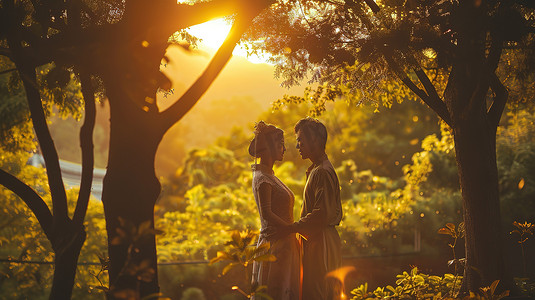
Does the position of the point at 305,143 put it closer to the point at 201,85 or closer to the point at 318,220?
the point at 318,220

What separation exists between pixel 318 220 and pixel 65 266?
208 cm

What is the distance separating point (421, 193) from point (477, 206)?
11901 mm

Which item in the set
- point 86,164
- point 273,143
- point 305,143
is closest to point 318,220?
point 305,143

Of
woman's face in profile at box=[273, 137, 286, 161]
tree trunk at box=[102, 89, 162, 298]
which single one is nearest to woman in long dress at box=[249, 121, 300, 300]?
woman's face in profile at box=[273, 137, 286, 161]

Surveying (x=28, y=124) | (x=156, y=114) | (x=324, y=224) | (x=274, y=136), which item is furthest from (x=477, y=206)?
(x=28, y=124)

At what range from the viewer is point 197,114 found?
9800cm

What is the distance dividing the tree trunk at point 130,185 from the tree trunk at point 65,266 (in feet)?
0.78

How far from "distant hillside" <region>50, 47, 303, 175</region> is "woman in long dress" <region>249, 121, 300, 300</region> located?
40.8 inches

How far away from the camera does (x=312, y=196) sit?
4617mm

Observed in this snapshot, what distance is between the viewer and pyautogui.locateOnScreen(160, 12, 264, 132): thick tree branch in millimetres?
3547

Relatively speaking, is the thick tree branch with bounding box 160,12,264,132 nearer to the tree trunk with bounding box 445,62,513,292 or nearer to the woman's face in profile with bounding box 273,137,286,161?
the woman's face in profile with bounding box 273,137,286,161

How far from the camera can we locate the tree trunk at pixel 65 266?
3326 millimetres

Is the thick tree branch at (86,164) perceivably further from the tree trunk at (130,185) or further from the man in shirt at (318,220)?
the man in shirt at (318,220)

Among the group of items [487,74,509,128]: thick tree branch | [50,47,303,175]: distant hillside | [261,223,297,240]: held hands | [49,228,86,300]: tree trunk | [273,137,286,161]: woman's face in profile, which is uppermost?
[50,47,303,175]: distant hillside
